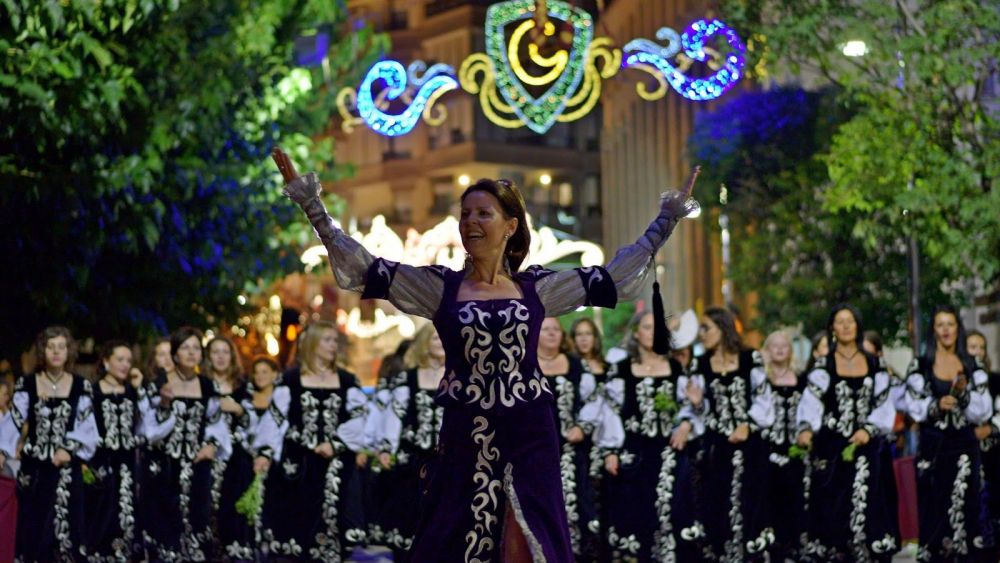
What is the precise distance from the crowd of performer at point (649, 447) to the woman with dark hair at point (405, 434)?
0.7 inches

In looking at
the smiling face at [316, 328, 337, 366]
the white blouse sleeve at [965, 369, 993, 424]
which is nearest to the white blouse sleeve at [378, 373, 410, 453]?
the smiling face at [316, 328, 337, 366]

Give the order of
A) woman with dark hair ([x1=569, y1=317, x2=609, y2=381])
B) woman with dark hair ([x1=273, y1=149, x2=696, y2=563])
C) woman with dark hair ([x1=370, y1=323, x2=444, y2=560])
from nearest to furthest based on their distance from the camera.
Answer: woman with dark hair ([x1=273, y1=149, x2=696, y2=563]) < woman with dark hair ([x1=370, y1=323, x2=444, y2=560]) < woman with dark hair ([x1=569, y1=317, x2=609, y2=381])

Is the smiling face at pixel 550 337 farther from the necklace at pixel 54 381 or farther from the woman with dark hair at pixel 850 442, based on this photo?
the necklace at pixel 54 381

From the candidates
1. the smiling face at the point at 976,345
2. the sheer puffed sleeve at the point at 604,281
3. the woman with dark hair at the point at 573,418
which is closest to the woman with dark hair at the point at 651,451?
the woman with dark hair at the point at 573,418

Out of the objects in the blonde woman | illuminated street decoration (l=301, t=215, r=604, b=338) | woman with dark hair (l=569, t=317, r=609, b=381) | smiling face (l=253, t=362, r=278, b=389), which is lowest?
the blonde woman

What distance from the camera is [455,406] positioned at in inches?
299

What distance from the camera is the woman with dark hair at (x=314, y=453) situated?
15.0 meters

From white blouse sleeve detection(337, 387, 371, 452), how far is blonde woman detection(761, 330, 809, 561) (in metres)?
2.99

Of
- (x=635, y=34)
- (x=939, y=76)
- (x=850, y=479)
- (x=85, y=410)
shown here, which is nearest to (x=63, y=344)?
(x=85, y=410)

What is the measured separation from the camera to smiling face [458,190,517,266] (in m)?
7.57

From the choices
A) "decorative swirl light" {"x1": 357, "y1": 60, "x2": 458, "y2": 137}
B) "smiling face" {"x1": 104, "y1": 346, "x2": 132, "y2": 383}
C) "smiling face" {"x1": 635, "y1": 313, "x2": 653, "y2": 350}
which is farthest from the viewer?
"decorative swirl light" {"x1": 357, "y1": 60, "x2": 458, "y2": 137}

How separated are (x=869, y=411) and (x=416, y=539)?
7964 mm

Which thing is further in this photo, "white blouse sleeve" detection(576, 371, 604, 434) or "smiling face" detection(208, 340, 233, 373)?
"smiling face" detection(208, 340, 233, 373)

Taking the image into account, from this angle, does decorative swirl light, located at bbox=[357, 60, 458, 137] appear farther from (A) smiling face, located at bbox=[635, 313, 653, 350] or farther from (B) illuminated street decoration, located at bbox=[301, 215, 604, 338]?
(B) illuminated street decoration, located at bbox=[301, 215, 604, 338]
